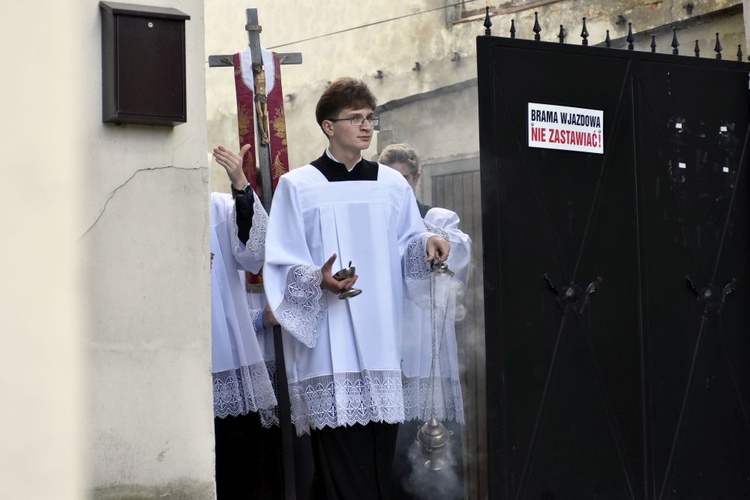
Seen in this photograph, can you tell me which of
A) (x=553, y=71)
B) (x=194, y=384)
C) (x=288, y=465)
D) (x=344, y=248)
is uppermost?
(x=553, y=71)

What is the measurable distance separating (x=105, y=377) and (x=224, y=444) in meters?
2.12

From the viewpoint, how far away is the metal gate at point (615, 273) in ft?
21.7

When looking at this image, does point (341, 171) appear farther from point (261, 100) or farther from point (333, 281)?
point (261, 100)

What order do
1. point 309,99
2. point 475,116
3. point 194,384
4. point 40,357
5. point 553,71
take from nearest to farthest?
point 40,357 → point 194,384 → point 553,71 → point 475,116 → point 309,99

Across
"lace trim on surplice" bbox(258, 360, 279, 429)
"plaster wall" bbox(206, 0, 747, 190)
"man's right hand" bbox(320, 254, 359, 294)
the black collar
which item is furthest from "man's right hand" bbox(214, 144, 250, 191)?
"plaster wall" bbox(206, 0, 747, 190)

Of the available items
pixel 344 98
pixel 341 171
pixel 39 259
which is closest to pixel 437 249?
pixel 341 171

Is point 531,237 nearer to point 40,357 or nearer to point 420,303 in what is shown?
point 420,303

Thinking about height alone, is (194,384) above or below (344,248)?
below

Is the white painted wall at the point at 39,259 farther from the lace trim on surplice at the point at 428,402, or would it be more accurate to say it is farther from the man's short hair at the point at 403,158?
the man's short hair at the point at 403,158

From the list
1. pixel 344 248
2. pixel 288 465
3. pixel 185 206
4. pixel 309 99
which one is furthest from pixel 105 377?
pixel 309 99

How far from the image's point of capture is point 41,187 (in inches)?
199

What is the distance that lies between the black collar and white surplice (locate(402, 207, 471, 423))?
1.47 feet

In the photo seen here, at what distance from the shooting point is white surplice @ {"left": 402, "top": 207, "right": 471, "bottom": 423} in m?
6.47

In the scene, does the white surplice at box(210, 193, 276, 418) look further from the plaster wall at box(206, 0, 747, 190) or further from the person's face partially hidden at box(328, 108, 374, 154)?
the plaster wall at box(206, 0, 747, 190)
